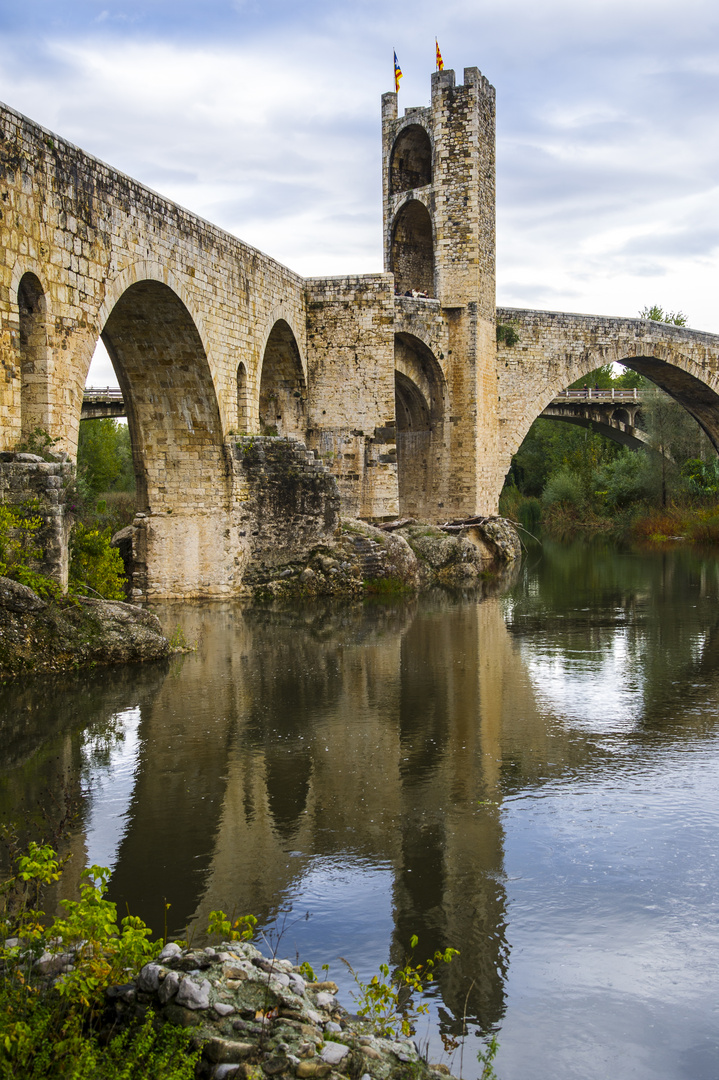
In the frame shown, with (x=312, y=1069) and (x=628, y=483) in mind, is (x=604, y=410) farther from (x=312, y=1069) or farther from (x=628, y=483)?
(x=312, y=1069)

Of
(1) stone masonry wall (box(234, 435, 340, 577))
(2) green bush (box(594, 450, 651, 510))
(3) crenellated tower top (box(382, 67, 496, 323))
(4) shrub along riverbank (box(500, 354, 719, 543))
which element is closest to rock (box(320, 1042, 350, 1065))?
(1) stone masonry wall (box(234, 435, 340, 577))

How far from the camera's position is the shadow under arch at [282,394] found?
1641 cm

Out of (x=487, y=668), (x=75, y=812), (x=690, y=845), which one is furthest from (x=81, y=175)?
(x=690, y=845)

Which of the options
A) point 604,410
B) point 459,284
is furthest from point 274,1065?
point 604,410

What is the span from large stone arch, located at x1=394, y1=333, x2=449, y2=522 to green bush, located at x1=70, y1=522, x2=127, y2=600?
974 centimetres

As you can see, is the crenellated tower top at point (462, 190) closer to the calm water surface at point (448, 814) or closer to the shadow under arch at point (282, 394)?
the shadow under arch at point (282, 394)

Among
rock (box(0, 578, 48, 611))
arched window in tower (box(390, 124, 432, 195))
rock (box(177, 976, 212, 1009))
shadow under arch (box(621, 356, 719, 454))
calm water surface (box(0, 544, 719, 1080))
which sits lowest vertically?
calm water surface (box(0, 544, 719, 1080))

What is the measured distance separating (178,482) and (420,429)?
24.1 feet

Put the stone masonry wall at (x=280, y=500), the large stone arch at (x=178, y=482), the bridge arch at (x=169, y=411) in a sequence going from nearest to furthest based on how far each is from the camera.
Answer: the bridge arch at (x=169, y=411) < the large stone arch at (x=178, y=482) < the stone masonry wall at (x=280, y=500)

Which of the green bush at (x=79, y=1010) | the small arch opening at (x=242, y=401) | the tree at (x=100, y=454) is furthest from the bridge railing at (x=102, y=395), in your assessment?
the green bush at (x=79, y=1010)

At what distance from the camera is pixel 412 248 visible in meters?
21.3

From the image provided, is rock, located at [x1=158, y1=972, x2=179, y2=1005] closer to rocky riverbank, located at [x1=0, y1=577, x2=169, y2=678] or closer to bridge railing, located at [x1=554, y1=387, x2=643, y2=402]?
rocky riverbank, located at [x1=0, y1=577, x2=169, y2=678]

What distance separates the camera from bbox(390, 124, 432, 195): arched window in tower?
20.4 meters

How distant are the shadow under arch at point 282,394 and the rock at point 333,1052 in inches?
559
